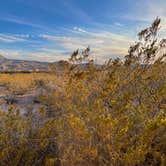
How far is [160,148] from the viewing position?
4.71 m

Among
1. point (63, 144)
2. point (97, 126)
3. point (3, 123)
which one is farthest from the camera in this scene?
point (3, 123)

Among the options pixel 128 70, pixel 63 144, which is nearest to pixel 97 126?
pixel 63 144

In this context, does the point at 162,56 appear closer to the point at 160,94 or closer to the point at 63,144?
the point at 160,94

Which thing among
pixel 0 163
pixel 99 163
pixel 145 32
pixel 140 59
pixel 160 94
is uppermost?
pixel 145 32

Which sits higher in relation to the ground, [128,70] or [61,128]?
[128,70]

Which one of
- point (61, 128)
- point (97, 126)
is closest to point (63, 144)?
point (61, 128)

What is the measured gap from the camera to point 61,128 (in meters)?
5.27

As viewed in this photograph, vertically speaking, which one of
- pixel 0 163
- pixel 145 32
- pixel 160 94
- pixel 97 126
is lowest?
pixel 0 163

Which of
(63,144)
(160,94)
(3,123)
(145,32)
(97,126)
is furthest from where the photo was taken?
(145,32)

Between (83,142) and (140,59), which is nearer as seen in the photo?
(83,142)

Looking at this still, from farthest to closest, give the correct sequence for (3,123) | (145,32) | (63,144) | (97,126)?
(145,32), (3,123), (63,144), (97,126)

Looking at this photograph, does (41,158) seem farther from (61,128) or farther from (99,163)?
(99,163)

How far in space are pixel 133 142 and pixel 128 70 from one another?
3962 millimetres

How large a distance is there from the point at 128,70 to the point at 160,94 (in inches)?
Result: 118
